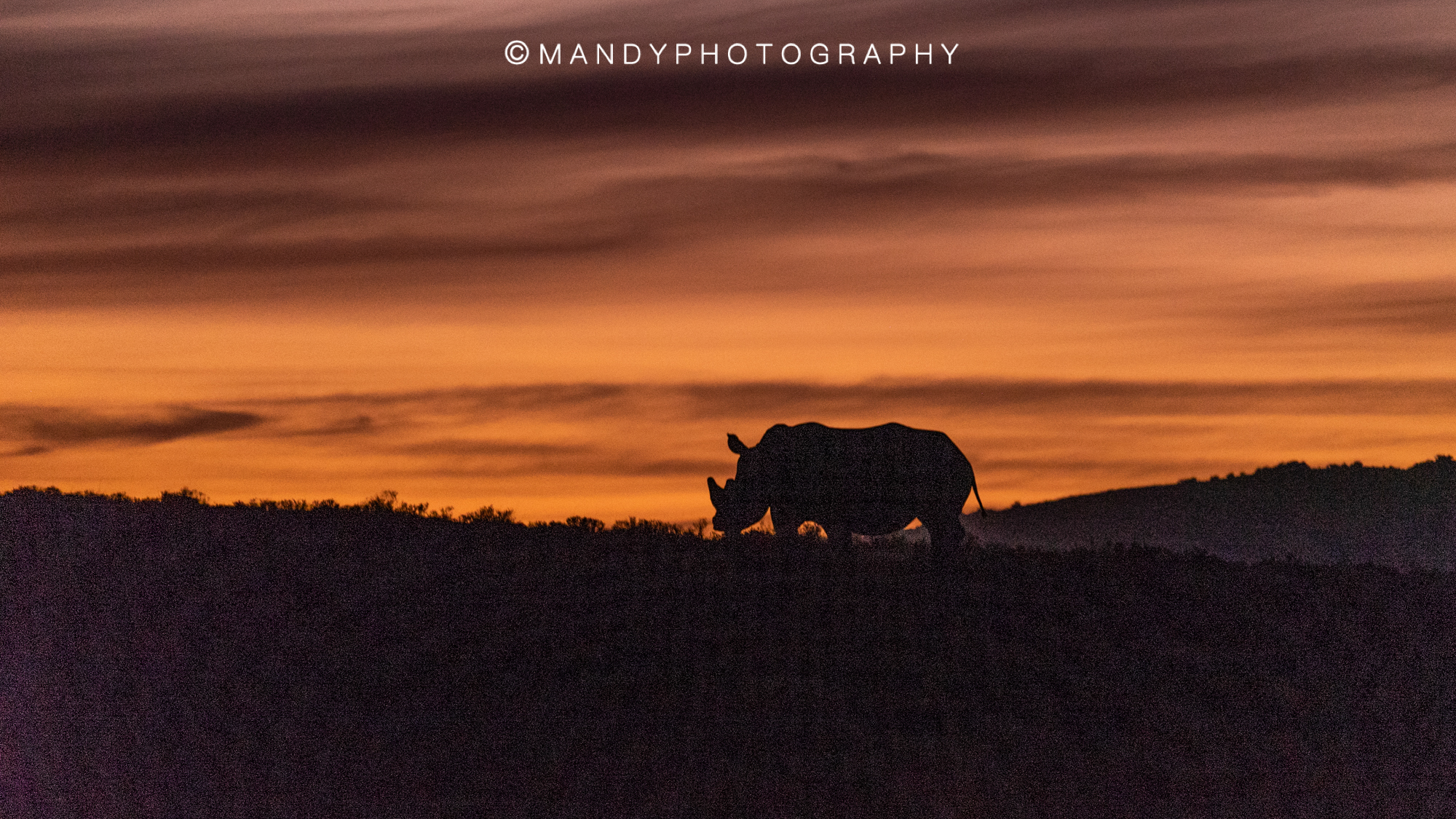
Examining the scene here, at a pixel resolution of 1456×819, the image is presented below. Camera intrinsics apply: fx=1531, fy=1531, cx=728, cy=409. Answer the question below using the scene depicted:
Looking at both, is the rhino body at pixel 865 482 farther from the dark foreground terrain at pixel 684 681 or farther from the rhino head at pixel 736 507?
the dark foreground terrain at pixel 684 681

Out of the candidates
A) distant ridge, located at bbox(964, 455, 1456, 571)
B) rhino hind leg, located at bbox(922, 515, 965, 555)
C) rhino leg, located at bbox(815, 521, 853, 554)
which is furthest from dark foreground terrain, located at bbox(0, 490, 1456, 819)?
distant ridge, located at bbox(964, 455, 1456, 571)

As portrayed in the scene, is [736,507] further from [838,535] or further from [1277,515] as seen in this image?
[1277,515]

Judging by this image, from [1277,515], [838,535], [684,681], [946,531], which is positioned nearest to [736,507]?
[838,535]

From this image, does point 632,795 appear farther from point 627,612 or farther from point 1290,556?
point 1290,556

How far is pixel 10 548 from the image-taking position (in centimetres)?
2294

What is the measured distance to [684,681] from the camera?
17.3 metres

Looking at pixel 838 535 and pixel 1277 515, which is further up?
pixel 1277 515

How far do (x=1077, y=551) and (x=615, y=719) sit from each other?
1029cm

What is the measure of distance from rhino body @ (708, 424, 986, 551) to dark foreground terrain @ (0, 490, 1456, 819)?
42.0 inches

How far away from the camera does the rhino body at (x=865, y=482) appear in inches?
937

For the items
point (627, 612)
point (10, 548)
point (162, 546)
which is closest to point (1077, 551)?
point (627, 612)

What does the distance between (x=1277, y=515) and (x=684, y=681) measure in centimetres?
4173

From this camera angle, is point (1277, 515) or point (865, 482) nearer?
point (865, 482)

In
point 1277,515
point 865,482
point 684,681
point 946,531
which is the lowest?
point 684,681
